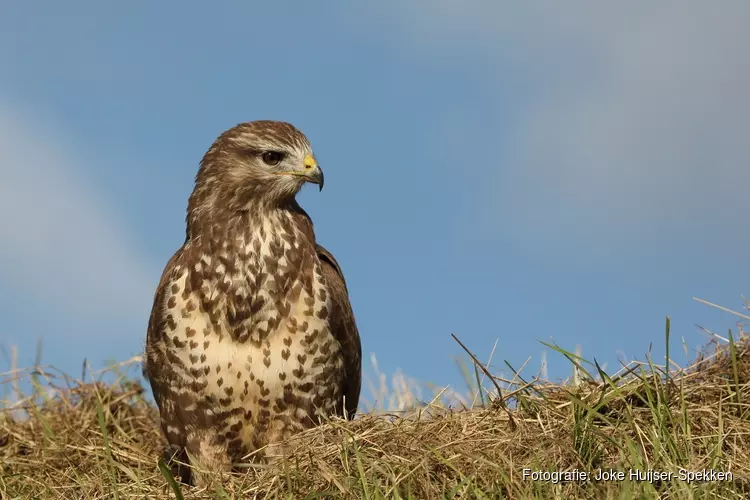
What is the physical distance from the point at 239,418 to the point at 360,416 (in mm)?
879

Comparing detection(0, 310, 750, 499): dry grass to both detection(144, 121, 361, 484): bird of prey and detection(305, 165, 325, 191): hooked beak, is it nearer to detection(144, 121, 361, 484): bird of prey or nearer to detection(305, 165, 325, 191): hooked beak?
detection(144, 121, 361, 484): bird of prey

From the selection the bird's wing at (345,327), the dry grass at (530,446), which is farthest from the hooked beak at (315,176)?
the dry grass at (530,446)

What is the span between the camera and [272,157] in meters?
7.32

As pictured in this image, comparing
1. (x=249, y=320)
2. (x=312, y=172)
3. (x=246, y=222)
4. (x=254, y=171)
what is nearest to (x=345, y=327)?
(x=249, y=320)

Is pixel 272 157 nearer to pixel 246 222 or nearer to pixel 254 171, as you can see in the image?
pixel 254 171

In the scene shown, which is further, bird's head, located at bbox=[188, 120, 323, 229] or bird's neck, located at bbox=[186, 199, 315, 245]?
bird's head, located at bbox=[188, 120, 323, 229]

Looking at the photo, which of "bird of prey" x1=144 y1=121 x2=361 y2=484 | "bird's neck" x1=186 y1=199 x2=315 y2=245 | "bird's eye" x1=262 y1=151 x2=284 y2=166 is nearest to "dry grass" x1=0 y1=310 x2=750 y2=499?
"bird of prey" x1=144 y1=121 x2=361 y2=484

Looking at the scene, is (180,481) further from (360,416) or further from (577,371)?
(577,371)

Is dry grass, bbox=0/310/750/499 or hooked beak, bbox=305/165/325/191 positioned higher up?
hooked beak, bbox=305/165/325/191

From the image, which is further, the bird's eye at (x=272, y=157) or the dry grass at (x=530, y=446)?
the bird's eye at (x=272, y=157)

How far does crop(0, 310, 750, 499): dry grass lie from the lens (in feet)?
19.2

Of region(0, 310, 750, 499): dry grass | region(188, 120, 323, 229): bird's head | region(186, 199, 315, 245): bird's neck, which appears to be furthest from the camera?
region(188, 120, 323, 229): bird's head

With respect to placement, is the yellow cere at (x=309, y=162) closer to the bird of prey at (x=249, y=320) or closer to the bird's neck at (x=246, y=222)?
the bird of prey at (x=249, y=320)

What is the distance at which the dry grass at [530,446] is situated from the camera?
584cm
